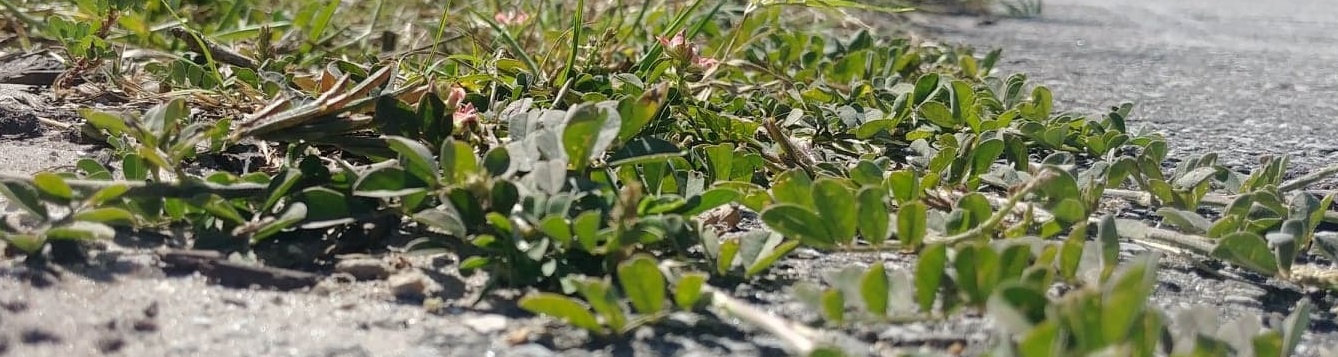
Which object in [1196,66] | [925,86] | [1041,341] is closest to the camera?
[1041,341]

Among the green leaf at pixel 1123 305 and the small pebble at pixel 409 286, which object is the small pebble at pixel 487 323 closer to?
the small pebble at pixel 409 286

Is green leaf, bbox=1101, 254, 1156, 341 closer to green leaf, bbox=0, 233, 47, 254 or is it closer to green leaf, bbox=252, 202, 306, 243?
green leaf, bbox=252, 202, 306, 243

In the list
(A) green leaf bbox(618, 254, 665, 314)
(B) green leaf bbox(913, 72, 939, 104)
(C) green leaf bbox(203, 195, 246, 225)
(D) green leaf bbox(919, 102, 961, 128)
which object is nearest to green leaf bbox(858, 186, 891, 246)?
(A) green leaf bbox(618, 254, 665, 314)

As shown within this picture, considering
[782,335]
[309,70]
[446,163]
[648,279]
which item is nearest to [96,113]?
[446,163]

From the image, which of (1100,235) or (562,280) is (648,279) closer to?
(562,280)

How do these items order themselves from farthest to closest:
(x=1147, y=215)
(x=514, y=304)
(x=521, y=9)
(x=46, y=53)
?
1. (x=521, y=9)
2. (x=46, y=53)
3. (x=1147, y=215)
4. (x=514, y=304)

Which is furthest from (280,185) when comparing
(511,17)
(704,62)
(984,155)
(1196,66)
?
(1196,66)

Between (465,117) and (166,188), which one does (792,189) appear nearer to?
(465,117)
